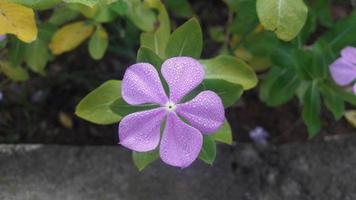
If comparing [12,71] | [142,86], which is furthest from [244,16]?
[12,71]

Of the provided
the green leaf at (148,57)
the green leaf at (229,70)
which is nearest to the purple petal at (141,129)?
the green leaf at (148,57)

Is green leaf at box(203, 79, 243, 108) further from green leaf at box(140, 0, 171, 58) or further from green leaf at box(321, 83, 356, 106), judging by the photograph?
green leaf at box(321, 83, 356, 106)

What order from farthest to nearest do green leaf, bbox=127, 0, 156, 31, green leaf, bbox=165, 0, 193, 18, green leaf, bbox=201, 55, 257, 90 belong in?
green leaf, bbox=165, 0, 193, 18 < green leaf, bbox=127, 0, 156, 31 < green leaf, bbox=201, 55, 257, 90

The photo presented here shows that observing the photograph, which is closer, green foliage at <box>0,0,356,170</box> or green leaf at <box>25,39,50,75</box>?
green foliage at <box>0,0,356,170</box>

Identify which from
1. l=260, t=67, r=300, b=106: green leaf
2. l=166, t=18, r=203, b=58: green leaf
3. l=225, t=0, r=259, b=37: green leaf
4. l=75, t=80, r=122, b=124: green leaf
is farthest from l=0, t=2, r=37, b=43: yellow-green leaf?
l=260, t=67, r=300, b=106: green leaf

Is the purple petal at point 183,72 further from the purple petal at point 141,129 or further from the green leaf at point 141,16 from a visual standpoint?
the green leaf at point 141,16

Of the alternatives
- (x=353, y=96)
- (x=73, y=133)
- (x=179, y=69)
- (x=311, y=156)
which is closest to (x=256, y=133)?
(x=311, y=156)
